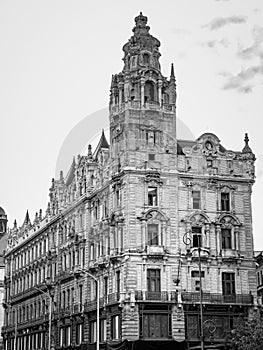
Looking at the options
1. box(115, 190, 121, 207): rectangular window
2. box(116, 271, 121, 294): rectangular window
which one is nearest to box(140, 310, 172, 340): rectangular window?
box(116, 271, 121, 294): rectangular window

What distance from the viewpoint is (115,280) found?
70.8m

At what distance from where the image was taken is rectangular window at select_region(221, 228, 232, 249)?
240ft

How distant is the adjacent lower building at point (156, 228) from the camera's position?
68812 millimetres

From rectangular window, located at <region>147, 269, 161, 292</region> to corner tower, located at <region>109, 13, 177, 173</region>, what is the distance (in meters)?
10.4

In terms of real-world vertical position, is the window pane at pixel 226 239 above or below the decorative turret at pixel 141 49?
below

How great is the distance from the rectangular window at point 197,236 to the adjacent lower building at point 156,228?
10cm

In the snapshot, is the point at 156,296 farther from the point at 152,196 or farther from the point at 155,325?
the point at 152,196

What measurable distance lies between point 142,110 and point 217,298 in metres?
20.1

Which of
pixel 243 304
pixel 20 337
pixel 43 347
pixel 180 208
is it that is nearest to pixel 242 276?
pixel 243 304

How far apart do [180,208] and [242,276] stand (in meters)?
9.36

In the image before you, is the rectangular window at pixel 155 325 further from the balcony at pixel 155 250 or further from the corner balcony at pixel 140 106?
the corner balcony at pixel 140 106

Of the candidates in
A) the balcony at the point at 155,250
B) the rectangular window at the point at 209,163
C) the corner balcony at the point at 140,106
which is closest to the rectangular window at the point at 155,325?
the balcony at the point at 155,250

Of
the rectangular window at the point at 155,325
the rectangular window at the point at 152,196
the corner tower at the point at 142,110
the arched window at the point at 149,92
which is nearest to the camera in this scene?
the rectangular window at the point at 155,325

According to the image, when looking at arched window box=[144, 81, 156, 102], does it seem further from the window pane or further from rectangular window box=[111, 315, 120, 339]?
rectangular window box=[111, 315, 120, 339]
